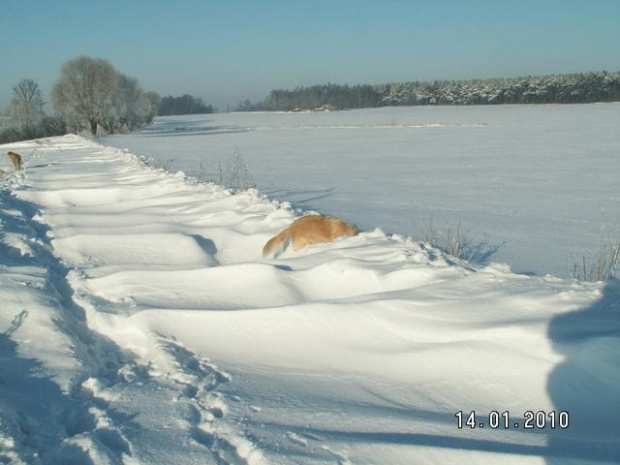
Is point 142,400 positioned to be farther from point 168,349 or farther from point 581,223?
point 581,223

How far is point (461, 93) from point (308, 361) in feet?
274

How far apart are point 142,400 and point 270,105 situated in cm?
10828

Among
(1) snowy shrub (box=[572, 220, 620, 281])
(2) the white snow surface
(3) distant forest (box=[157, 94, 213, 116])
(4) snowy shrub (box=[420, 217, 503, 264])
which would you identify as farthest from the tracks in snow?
(3) distant forest (box=[157, 94, 213, 116])

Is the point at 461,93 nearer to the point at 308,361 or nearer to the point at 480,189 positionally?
the point at 480,189

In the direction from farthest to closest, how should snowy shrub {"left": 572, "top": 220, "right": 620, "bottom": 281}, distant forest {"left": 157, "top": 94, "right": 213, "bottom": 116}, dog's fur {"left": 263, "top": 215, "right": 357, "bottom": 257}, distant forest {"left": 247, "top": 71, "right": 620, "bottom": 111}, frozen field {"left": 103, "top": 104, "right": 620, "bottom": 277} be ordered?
distant forest {"left": 157, "top": 94, "right": 213, "bottom": 116} → distant forest {"left": 247, "top": 71, "right": 620, "bottom": 111} → frozen field {"left": 103, "top": 104, "right": 620, "bottom": 277} → dog's fur {"left": 263, "top": 215, "right": 357, "bottom": 257} → snowy shrub {"left": 572, "top": 220, "right": 620, "bottom": 281}

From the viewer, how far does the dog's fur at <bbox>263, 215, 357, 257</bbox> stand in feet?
16.6

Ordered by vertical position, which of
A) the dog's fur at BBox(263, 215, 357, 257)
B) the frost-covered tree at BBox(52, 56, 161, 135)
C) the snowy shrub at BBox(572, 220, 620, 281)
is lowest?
the snowy shrub at BBox(572, 220, 620, 281)

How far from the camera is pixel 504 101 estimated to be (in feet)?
240

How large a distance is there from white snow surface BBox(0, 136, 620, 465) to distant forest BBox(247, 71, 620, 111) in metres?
72.8

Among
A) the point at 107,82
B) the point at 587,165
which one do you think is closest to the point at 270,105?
the point at 107,82

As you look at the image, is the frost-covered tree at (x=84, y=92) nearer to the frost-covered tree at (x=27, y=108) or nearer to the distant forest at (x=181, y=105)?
the frost-covered tree at (x=27, y=108)

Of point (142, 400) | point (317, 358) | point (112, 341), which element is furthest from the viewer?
point (112, 341)

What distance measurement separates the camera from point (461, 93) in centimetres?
7912

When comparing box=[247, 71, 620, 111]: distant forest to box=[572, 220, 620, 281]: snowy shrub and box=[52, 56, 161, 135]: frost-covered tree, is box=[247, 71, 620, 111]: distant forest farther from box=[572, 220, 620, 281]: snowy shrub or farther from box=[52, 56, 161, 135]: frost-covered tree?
box=[572, 220, 620, 281]: snowy shrub
